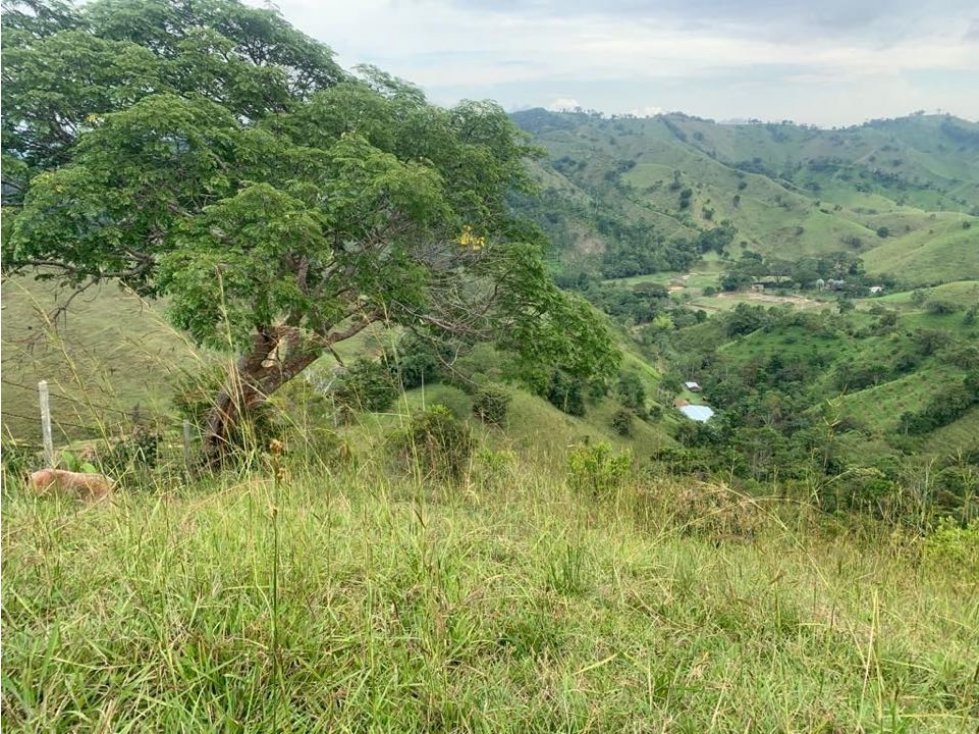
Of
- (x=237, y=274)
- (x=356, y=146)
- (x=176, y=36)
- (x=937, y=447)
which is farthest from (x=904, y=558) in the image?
(x=937, y=447)

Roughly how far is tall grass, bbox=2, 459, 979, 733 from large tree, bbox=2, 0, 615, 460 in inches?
142

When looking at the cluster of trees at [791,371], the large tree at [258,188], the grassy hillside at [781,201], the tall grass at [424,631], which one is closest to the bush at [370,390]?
the tall grass at [424,631]

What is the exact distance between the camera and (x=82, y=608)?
5.54ft

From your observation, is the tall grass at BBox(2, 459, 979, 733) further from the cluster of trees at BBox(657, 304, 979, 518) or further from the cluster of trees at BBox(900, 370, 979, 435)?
the cluster of trees at BBox(900, 370, 979, 435)

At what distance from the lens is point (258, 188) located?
6570 mm

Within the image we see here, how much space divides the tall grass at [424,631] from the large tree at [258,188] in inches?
142

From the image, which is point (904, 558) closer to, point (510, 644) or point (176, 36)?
point (510, 644)

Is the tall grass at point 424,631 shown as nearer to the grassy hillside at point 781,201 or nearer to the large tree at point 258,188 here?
the large tree at point 258,188

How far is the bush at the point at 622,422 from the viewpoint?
3956cm

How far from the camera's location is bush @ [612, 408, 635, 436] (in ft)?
130

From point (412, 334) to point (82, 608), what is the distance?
27.4 ft

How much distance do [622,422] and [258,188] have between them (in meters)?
35.3

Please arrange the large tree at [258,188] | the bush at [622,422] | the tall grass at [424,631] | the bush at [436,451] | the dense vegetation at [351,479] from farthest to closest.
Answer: the bush at [622,422], the large tree at [258,188], the bush at [436,451], the dense vegetation at [351,479], the tall grass at [424,631]

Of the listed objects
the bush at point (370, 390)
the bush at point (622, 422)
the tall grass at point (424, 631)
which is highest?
the bush at point (370, 390)
